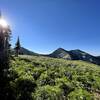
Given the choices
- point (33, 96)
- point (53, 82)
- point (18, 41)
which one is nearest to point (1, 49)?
point (53, 82)

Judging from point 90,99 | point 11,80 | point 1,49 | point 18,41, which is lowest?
point 90,99

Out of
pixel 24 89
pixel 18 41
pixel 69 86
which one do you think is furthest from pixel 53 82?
pixel 18 41

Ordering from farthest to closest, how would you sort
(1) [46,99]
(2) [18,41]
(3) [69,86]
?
(2) [18,41] → (3) [69,86] → (1) [46,99]

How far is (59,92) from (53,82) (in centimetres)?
904

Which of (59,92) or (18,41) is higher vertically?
(18,41)

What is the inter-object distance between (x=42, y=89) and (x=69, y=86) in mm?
8075

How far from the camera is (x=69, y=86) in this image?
132 ft

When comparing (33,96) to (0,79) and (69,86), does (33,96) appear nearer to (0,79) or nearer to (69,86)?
(0,79)

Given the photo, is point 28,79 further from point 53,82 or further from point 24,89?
point 53,82

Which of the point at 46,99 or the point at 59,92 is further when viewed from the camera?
the point at 59,92

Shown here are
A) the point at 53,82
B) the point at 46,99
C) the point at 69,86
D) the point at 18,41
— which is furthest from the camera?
the point at 18,41

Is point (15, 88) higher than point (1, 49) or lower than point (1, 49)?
lower

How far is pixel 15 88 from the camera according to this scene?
3250cm

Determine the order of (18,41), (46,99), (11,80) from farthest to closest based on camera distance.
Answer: (18,41) → (11,80) → (46,99)
